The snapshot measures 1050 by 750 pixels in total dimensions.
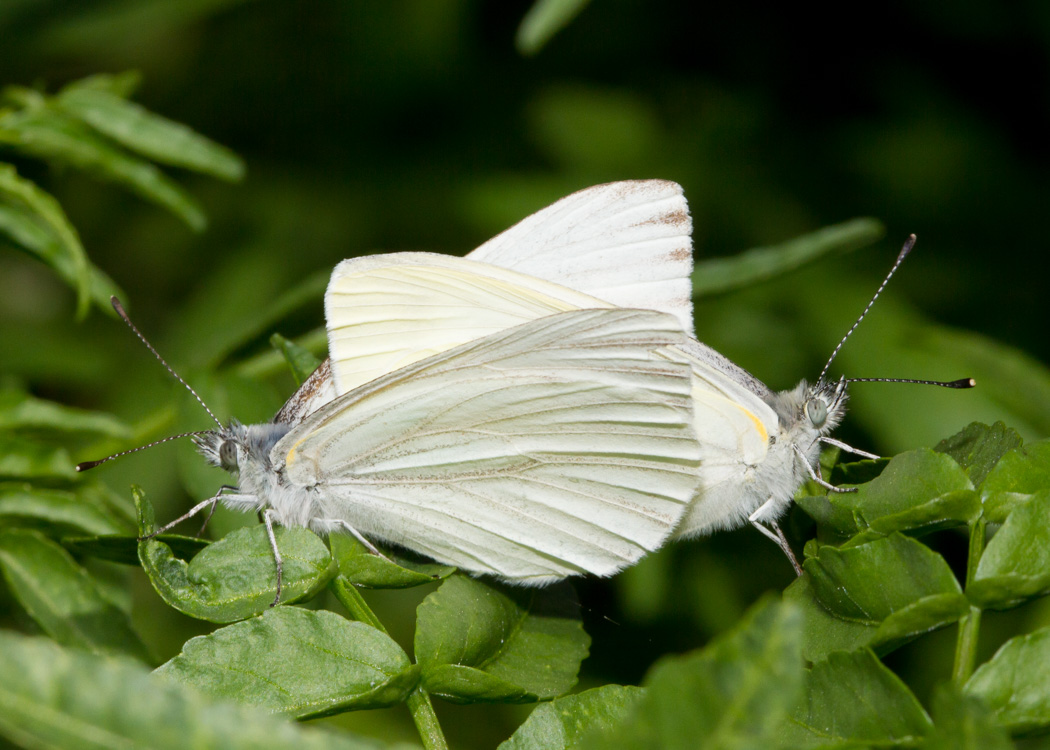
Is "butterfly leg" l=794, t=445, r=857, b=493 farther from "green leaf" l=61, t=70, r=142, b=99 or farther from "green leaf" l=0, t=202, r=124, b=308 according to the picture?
"green leaf" l=61, t=70, r=142, b=99

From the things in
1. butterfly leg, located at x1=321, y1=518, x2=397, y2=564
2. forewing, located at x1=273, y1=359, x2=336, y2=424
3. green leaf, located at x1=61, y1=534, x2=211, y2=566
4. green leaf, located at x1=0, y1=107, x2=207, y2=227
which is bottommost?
butterfly leg, located at x1=321, y1=518, x2=397, y2=564

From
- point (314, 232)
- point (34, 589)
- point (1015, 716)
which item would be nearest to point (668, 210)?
point (1015, 716)

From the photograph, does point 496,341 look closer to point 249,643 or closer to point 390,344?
point 390,344

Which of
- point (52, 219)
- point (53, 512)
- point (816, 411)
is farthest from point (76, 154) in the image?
point (816, 411)

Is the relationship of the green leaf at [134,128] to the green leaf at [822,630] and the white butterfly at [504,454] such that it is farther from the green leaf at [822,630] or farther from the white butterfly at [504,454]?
the green leaf at [822,630]

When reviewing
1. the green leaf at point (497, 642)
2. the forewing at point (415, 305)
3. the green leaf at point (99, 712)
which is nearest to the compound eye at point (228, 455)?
the forewing at point (415, 305)

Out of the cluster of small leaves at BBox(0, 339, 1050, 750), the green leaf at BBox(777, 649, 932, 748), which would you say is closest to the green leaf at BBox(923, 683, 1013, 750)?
the cluster of small leaves at BBox(0, 339, 1050, 750)
